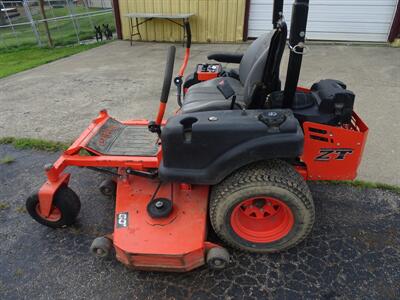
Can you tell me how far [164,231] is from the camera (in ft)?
5.99

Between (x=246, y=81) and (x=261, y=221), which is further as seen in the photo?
(x=246, y=81)

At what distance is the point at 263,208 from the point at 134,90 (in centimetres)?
366

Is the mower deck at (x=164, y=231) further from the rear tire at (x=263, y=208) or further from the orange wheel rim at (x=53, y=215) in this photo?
the orange wheel rim at (x=53, y=215)

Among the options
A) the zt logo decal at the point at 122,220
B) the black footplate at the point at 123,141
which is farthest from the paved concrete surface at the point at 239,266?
the black footplate at the point at 123,141

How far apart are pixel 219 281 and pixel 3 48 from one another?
10.2m

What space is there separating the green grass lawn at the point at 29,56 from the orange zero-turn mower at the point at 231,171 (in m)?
5.50

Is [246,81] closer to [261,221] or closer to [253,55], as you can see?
[253,55]

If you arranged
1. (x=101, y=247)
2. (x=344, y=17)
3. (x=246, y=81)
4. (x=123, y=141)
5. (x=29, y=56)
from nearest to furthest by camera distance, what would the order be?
(x=101, y=247)
(x=246, y=81)
(x=123, y=141)
(x=344, y=17)
(x=29, y=56)

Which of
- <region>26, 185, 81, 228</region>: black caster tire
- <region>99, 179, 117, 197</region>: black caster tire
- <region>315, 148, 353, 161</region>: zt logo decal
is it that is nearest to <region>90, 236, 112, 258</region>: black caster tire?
<region>26, 185, 81, 228</region>: black caster tire

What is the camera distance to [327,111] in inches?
76.0

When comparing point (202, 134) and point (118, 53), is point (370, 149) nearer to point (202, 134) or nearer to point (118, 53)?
point (202, 134)

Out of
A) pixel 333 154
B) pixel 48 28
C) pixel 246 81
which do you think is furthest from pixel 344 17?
pixel 48 28

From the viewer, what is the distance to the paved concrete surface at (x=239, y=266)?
180 centimetres

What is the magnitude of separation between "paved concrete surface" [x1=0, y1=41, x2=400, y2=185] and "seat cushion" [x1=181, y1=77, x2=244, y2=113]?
1344mm
